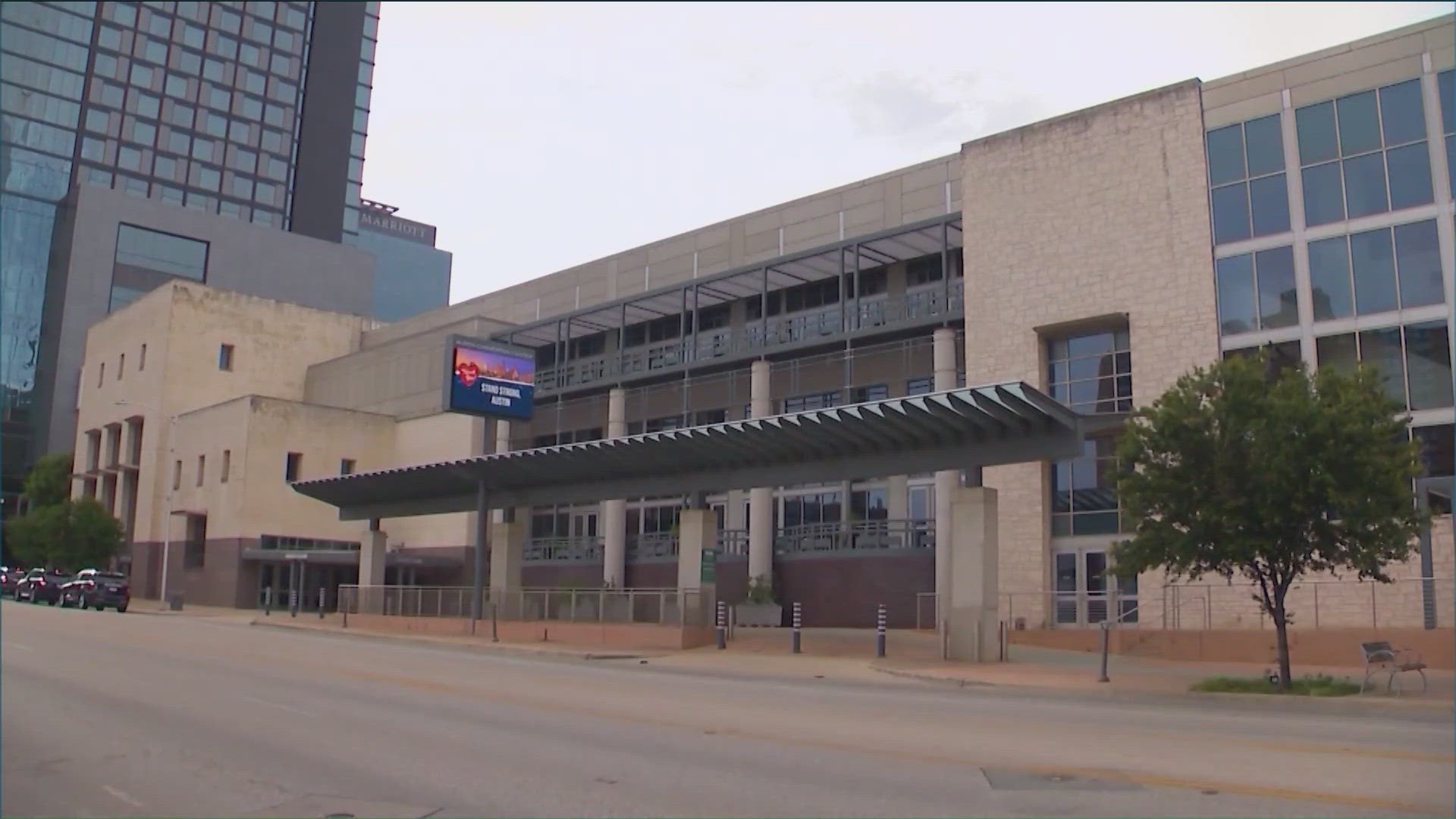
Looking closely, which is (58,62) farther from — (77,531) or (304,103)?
(77,531)

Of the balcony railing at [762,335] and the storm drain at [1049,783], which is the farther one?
the balcony railing at [762,335]

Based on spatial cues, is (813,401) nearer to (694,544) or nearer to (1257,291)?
(694,544)

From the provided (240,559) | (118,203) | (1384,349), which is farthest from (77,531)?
(1384,349)

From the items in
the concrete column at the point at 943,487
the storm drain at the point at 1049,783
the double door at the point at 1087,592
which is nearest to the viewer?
the storm drain at the point at 1049,783

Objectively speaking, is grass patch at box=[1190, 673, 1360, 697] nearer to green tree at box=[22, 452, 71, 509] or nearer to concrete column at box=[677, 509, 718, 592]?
concrete column at box=[677, 509, 718, 592]

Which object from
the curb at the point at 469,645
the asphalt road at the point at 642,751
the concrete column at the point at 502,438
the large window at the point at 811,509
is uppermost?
the concrete column at the point at 502,438

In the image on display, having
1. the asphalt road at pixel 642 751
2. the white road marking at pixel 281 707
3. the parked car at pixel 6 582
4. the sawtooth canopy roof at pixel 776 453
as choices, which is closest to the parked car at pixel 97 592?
the sawtooth canopy roof at pixel 776 453

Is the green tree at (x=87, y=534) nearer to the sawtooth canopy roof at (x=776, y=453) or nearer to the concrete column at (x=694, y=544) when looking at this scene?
the sawtooth canopy roof at (x=776, y=453)

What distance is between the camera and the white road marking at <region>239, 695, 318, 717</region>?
583 inches

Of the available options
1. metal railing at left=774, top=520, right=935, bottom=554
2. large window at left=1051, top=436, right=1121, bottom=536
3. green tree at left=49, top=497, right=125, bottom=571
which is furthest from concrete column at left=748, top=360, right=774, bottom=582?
green tree at left=49, top=497, right=125, bottom=571

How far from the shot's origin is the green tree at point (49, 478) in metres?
12.1

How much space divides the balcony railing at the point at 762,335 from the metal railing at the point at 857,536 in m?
7.25

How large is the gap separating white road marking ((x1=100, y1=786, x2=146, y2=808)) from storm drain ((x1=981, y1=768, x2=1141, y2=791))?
7.05m

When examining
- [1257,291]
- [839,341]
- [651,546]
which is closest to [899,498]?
[839,341]
